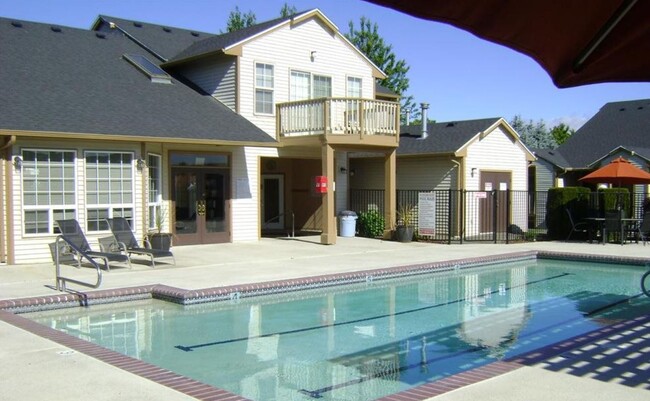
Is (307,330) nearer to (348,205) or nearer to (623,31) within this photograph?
(623,31)

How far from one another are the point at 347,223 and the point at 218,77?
20.5 ft

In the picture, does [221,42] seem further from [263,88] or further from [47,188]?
[47,188]

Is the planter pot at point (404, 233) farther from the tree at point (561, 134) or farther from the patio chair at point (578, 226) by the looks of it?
the tree at point (561, 134)

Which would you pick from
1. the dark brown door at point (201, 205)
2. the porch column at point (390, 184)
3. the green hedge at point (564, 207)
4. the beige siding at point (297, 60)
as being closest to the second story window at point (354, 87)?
the beige siding at point (297, 60)

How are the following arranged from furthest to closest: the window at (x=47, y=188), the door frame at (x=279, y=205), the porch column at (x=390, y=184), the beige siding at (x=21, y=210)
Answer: the door frame at (x=279, y=205) < the porch column at (x=390, y=184) < the window at (x=47, y=188) < the beige siding at (x=21, y=210)

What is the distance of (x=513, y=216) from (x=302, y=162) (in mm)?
7740

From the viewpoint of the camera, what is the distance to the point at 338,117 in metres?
19.1

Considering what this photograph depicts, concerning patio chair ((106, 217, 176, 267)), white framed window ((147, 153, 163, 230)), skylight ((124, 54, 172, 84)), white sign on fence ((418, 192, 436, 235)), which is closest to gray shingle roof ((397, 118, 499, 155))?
white sign on fence ((418, 192, 436, 235))

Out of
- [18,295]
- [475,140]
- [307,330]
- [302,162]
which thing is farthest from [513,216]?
[18,295]

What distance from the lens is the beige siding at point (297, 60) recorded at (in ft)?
65.4

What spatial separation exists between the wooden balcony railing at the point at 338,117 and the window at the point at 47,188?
22.7 feet

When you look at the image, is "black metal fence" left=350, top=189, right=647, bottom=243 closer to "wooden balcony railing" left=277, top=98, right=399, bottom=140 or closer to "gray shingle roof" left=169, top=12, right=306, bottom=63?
"wooden balcony railing" left=277, top=98, right=399, bottom=140

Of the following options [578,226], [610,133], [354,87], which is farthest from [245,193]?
[610,133]

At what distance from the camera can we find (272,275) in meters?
12.8
